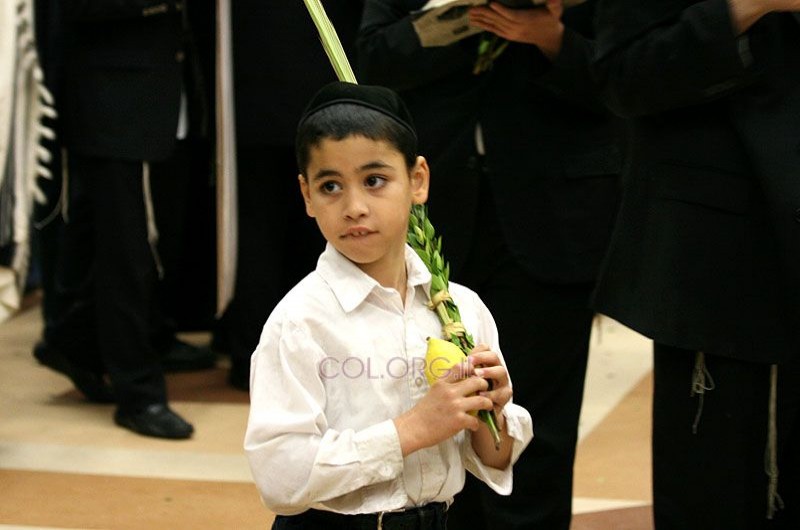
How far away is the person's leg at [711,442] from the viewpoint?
9.13 feet

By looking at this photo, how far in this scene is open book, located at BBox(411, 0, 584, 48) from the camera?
10.7 ft

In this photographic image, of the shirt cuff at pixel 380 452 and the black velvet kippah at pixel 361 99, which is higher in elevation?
the black velvet kippah at pixel 361 99

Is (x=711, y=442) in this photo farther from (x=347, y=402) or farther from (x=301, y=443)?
(x=301, y=443)

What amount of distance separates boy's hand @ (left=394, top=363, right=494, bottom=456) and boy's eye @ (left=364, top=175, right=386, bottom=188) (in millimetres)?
326

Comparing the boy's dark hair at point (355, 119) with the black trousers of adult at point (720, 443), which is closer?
the boy's dark hair at point (355, 119)

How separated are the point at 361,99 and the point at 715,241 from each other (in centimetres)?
81

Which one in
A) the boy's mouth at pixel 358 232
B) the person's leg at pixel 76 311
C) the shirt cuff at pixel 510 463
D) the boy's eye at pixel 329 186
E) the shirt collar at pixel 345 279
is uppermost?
the boy's eye at pixel 329 186

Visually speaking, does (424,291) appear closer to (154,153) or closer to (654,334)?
(654,334)

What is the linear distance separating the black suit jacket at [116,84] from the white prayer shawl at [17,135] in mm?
254

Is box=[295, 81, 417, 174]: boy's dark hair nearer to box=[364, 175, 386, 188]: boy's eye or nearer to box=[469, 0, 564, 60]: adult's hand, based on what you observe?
box=[364, 175, 386, 188]: boy's eye

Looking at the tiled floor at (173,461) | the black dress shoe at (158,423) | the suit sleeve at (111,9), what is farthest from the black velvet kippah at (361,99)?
the black dress shoe at (158,423)

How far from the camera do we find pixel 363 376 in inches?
90.4

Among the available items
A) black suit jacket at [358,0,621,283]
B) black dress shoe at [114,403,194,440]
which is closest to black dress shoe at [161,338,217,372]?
black dress shoe at [114,403,194,440]

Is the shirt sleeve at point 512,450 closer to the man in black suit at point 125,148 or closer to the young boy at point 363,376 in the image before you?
the young boy at point 363,376
